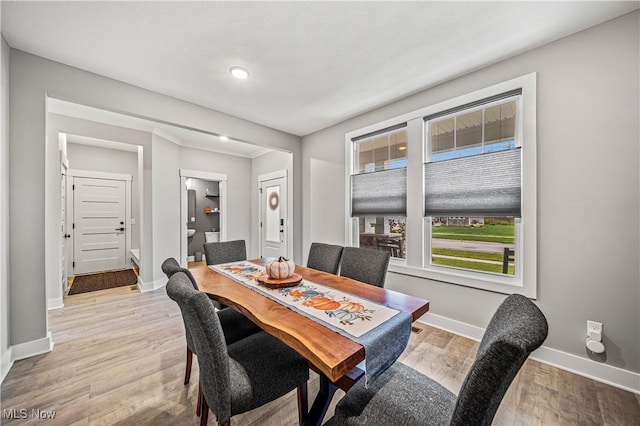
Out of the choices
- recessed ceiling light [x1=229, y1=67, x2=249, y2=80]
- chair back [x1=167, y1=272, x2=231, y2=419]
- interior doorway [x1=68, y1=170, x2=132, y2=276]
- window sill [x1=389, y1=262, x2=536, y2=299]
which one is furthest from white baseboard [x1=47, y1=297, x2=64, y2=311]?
window sill [x1=389, y1=262, x2=536, y2=299]

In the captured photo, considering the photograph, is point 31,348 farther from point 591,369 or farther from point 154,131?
point 591,369

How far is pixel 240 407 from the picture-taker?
3.67 ft

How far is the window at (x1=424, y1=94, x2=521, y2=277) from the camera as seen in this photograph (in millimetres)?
2320

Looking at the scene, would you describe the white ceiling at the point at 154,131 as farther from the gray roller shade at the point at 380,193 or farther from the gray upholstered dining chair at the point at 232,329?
the gray upholstered dining chair at the point at 232,329

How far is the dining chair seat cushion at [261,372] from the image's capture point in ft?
3.77

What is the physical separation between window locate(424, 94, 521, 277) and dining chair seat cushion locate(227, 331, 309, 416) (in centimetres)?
212

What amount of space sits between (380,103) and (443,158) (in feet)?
3.48

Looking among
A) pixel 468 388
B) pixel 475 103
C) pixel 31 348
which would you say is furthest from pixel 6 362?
pixel 475 103

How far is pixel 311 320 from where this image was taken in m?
1.27

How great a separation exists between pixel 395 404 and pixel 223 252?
7.60 feet

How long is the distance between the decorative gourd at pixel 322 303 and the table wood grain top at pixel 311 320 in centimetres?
15

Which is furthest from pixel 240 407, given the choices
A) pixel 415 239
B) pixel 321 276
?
pixel 415 239

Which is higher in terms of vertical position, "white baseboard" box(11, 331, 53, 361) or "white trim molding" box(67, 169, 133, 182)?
"white trim molding" box(67, 169, 133, 182)

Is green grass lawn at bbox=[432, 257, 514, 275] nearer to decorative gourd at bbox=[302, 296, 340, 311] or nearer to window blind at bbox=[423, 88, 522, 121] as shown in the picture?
window blind at bbox=[423, 88, 522, 121]
